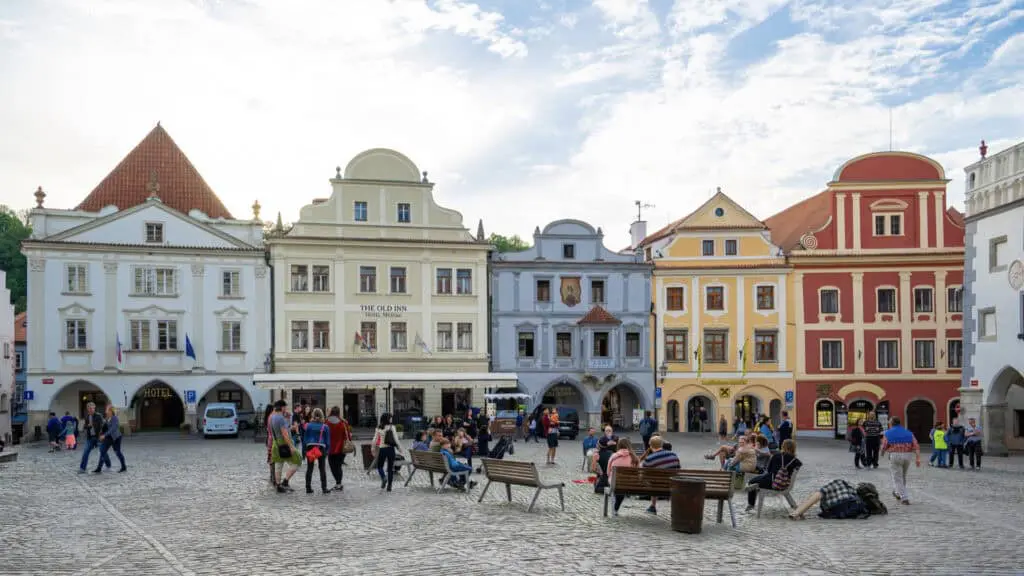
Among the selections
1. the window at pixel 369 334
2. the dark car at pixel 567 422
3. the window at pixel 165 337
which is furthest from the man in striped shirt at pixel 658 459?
the window at pixel 165 337

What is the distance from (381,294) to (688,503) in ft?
111

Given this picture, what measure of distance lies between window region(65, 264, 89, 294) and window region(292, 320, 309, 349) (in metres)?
9.01

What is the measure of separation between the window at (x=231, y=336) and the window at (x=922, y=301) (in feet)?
102

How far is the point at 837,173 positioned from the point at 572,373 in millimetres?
15423

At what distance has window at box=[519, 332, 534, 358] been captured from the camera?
158ft

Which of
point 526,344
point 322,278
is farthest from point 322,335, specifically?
point 526,344

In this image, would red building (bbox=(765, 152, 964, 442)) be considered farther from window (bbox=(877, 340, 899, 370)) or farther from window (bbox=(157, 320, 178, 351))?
window (bbox=(157, 320, 178, 351))

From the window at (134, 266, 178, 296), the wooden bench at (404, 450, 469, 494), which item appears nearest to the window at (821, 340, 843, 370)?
the window at (134, 266, 178, 296)

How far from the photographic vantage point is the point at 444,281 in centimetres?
4759

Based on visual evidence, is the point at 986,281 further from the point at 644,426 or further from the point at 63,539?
the point at 63,539

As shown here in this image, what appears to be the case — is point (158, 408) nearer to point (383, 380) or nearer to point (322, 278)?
point (322, 278)

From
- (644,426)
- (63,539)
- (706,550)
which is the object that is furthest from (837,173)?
(63,539)

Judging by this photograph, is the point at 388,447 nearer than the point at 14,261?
Yes

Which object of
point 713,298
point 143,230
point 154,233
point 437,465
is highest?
point 143,230
